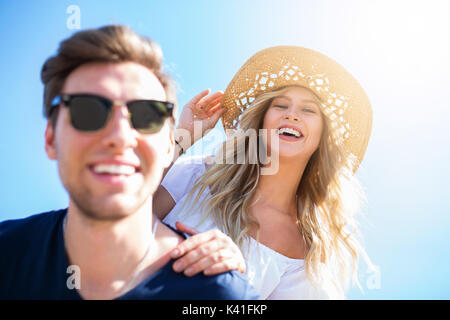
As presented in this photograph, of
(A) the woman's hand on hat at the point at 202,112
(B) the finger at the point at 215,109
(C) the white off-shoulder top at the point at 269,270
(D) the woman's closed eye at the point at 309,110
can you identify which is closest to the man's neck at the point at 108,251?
(C) the white off-shoulder top at the point at 269,270

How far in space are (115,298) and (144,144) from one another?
82 cm

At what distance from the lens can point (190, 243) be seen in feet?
7.77

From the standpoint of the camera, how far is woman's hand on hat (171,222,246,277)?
222cm

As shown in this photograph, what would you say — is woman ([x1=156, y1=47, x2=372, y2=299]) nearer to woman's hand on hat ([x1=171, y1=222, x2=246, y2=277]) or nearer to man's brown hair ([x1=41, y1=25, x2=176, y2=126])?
woman's hand on hat ([x1=171, y1=222, x2=246, y2=277])

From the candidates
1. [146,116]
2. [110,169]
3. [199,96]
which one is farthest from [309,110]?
[110,169]

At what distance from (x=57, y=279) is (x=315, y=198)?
3.03m

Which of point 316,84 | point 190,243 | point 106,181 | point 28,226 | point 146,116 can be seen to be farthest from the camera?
point 316,84

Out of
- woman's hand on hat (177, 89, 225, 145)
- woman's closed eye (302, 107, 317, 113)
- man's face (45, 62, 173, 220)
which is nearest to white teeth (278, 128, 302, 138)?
woman's closed eye (302, 107, 317, 113)

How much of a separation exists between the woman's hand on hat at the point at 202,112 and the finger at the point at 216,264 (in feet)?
7.32

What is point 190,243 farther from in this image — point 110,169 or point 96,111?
point 96,111

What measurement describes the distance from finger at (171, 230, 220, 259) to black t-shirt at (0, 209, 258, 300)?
0.20ft

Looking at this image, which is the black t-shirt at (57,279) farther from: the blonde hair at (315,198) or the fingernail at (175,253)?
the blonde hair at (315,198)
